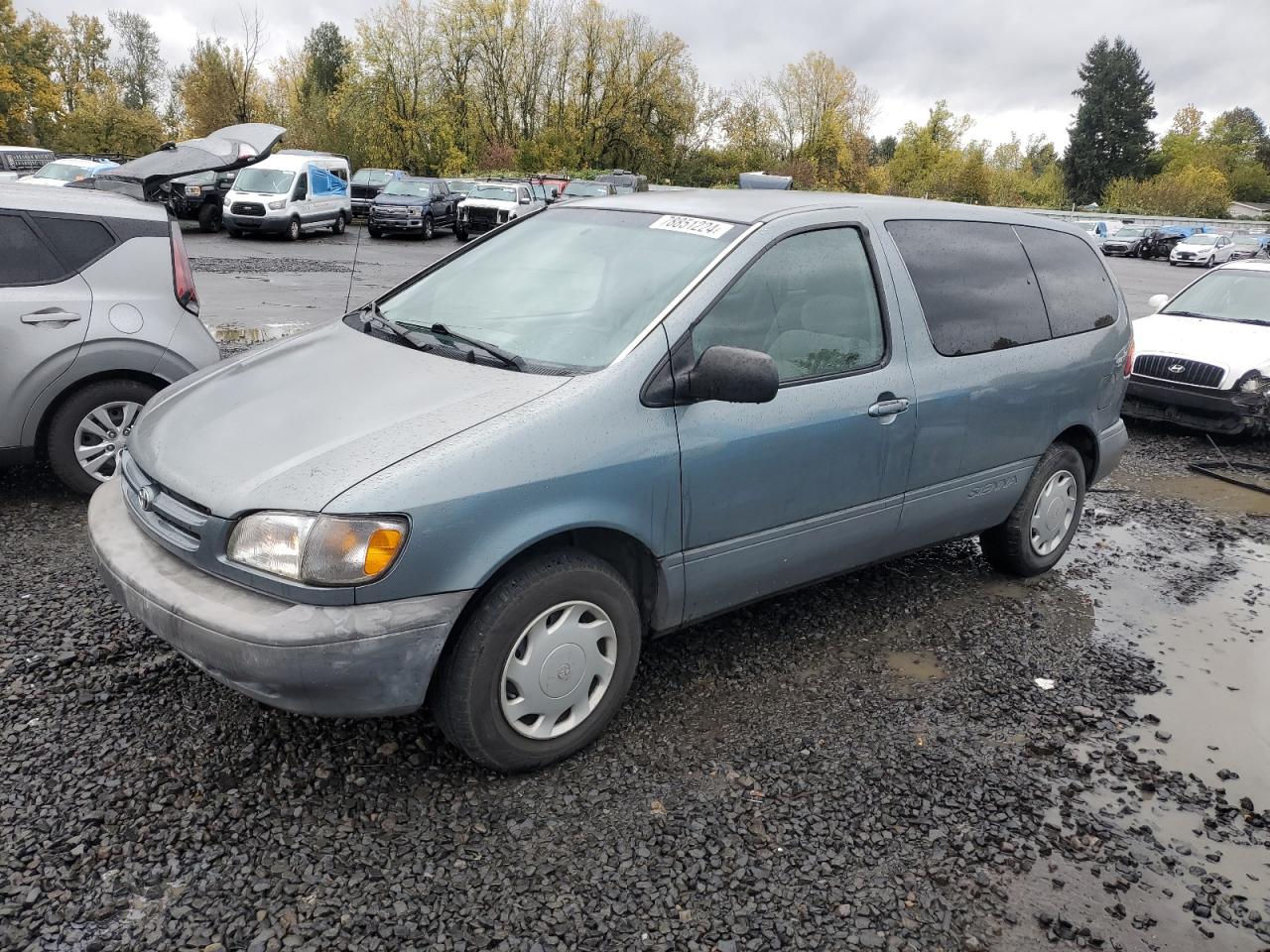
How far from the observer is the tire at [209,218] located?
965 inches

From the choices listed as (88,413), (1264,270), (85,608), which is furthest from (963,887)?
(1264,270)

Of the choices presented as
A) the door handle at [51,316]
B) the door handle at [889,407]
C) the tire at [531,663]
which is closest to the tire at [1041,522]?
the door handle at [889,407]

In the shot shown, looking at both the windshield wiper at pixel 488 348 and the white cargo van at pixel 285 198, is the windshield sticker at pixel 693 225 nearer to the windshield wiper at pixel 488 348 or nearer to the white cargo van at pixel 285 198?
the windshield wiper at pixel 488 348

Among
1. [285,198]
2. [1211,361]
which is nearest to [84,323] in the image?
[1211,361]

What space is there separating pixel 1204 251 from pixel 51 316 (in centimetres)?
4052

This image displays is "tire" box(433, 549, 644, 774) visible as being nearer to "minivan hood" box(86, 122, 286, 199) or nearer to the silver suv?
the silver suv

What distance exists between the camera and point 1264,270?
9.30 m

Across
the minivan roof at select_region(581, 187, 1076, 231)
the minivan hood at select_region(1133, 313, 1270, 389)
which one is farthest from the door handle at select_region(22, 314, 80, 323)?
the minivan hood at select_region(1133, 313, 1270, 389)

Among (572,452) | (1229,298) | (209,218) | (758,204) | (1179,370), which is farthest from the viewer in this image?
(209,218)

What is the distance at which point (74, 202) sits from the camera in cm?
525

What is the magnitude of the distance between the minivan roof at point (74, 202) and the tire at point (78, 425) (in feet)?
3.06

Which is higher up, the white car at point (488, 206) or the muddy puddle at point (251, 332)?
the white car at point (488, 206)

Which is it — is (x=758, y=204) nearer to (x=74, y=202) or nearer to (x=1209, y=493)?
(x=74, y=202)

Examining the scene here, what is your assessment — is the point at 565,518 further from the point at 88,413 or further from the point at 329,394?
the point at 88,413
